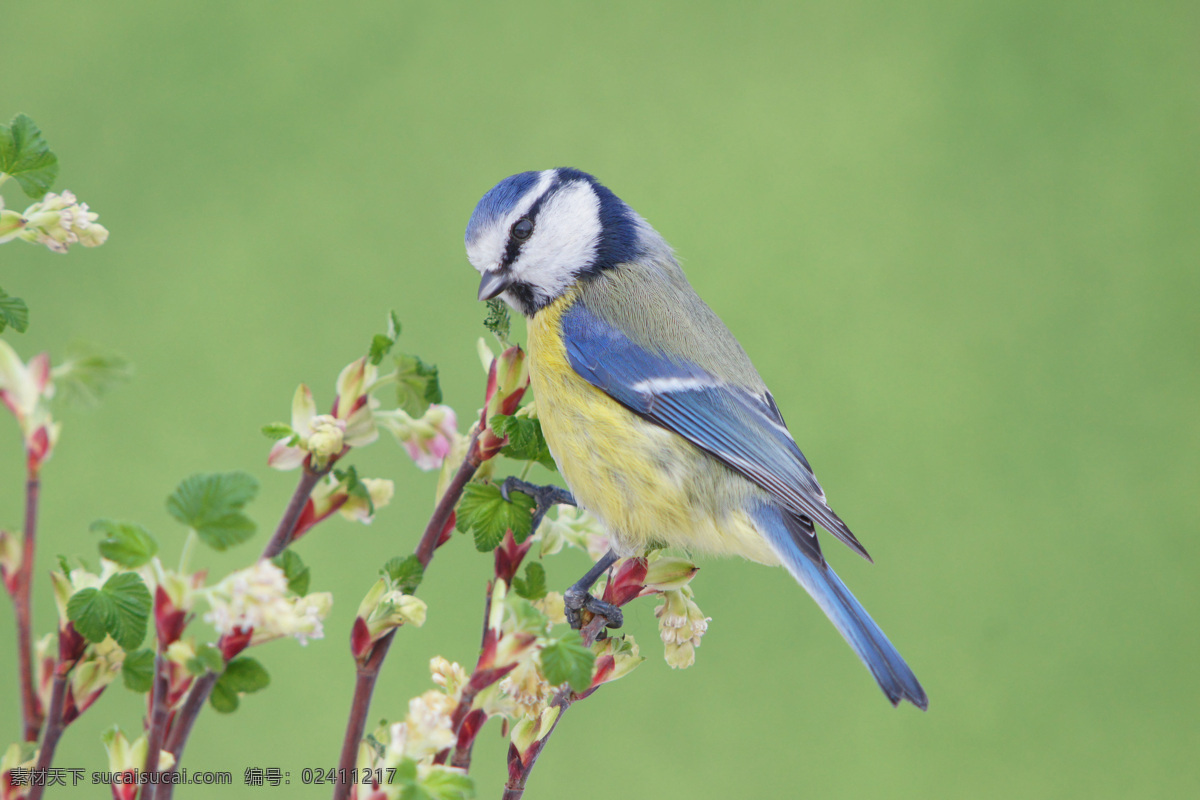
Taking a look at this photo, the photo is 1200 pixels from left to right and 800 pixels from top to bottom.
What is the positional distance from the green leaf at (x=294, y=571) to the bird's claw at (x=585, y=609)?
0.40ft

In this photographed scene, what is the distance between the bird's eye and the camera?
28.5 inches

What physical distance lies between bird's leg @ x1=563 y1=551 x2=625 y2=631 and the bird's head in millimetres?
212

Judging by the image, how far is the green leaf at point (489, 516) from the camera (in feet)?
1.25

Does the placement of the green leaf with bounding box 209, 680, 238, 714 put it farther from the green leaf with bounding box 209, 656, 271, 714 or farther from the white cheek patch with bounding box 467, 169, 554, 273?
the white cheek patch with bounding box 467, 169, 554, 273

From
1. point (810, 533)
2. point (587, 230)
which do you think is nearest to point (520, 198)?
point (587, 230)

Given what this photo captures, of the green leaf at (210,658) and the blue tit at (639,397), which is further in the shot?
the blue tit at (639,397)

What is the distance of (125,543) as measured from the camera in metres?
0.28

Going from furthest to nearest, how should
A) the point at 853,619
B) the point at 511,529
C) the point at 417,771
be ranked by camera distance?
the point at 853,619
the point at 511,529
the point at 417,771

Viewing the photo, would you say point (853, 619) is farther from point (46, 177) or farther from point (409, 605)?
point (46, 177)

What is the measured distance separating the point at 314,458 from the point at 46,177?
139 mm

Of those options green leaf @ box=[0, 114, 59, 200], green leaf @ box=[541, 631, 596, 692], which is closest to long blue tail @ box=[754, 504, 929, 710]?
green leaf @ box=[541, 631, 596, 692]

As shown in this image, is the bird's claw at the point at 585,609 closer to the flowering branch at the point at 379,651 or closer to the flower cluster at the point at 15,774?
the flowering branch at the point at 379,651

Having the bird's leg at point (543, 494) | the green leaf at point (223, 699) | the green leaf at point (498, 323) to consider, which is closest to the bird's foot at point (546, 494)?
the bird's leg at point (543, 494)

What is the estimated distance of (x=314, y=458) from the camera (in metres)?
0.36
